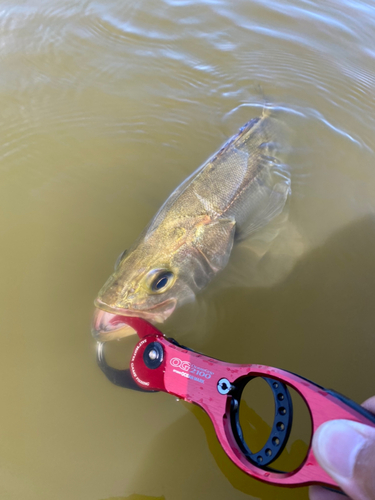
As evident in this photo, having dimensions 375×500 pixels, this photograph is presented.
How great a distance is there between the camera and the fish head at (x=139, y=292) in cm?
220

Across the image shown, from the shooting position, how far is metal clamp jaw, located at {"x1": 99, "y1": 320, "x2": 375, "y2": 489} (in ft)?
4.46

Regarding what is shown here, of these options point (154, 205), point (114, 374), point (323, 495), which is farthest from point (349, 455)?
point (154, 205)

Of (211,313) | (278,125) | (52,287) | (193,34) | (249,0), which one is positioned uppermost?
(249,0)

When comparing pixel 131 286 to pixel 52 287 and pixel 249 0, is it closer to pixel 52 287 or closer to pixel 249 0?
pixel 52 287

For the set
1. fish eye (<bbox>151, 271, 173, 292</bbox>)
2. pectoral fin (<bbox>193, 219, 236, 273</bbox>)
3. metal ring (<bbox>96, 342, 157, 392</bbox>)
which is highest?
pectoral fin (<bbox>193, 219, 236, 273</bbox>)

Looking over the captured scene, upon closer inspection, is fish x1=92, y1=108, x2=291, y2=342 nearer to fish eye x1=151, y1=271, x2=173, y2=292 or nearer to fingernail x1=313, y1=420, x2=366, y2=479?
fish eye x1=151, y1=271, x2=173, y2=292

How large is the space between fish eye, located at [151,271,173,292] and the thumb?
4.32 feet

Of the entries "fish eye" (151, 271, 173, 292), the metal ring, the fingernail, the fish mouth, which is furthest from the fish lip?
the fingernail

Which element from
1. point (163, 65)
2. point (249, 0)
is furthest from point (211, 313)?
point (249, 0)

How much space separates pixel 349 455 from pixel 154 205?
90.2 inches

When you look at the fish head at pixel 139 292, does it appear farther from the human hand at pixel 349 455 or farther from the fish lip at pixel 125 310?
the human hand at pixel 349 455

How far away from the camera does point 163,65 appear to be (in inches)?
166

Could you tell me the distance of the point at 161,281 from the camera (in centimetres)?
236

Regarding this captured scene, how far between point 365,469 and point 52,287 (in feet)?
7.17
